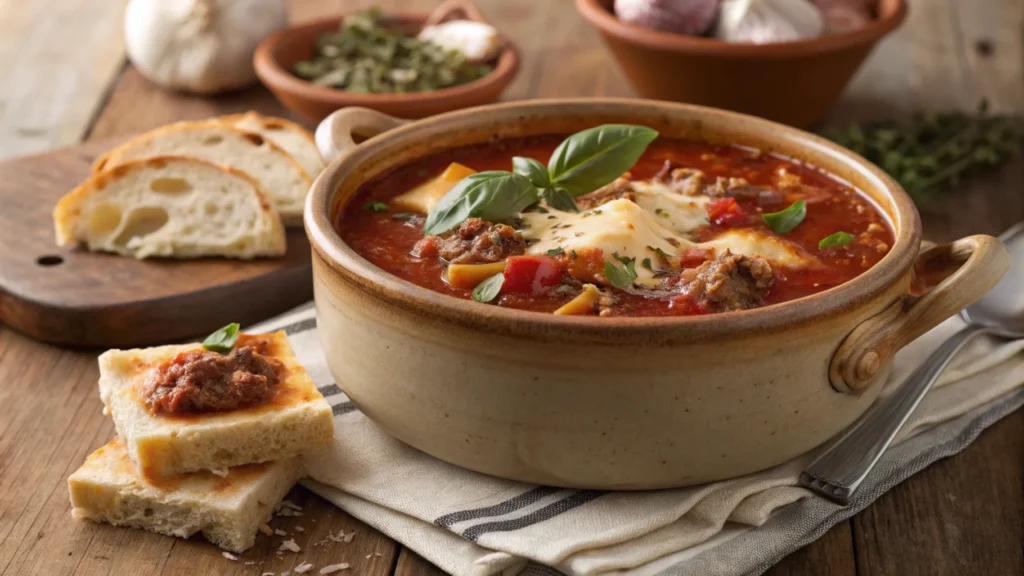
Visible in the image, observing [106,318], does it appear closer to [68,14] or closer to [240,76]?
[240,76]

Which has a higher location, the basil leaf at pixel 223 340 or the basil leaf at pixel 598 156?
the basil leaf at pixel 598 156

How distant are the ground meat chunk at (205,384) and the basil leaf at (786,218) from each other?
1348 mm

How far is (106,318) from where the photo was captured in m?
3.28

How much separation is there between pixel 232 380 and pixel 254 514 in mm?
306

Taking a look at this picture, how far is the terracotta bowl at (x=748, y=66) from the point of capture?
4.20 m

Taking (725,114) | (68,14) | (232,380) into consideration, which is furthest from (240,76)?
(232,380)

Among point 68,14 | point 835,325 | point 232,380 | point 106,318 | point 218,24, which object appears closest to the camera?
point 835,325

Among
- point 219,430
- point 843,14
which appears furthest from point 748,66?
point 219,430

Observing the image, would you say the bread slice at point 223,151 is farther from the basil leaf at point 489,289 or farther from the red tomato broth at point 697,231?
the basil leaf at point 489,289

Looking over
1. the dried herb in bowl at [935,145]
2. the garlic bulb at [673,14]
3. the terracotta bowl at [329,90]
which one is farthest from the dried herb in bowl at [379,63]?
the dried herb in bowl at [935,145]

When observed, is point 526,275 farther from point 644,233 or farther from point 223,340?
point 223,340

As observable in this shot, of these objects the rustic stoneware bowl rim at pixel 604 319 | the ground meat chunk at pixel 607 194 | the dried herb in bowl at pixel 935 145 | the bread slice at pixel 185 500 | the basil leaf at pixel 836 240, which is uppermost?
the rustic stoneware bowl rim at pixel 604 319

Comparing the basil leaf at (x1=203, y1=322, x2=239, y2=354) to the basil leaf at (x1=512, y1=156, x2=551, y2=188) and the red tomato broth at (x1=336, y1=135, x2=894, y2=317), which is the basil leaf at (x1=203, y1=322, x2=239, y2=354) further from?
the basil leaf at (x1=512, y1=156, x2=551, y2=188)

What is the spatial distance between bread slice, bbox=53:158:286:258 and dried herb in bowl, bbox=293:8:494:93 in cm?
105
